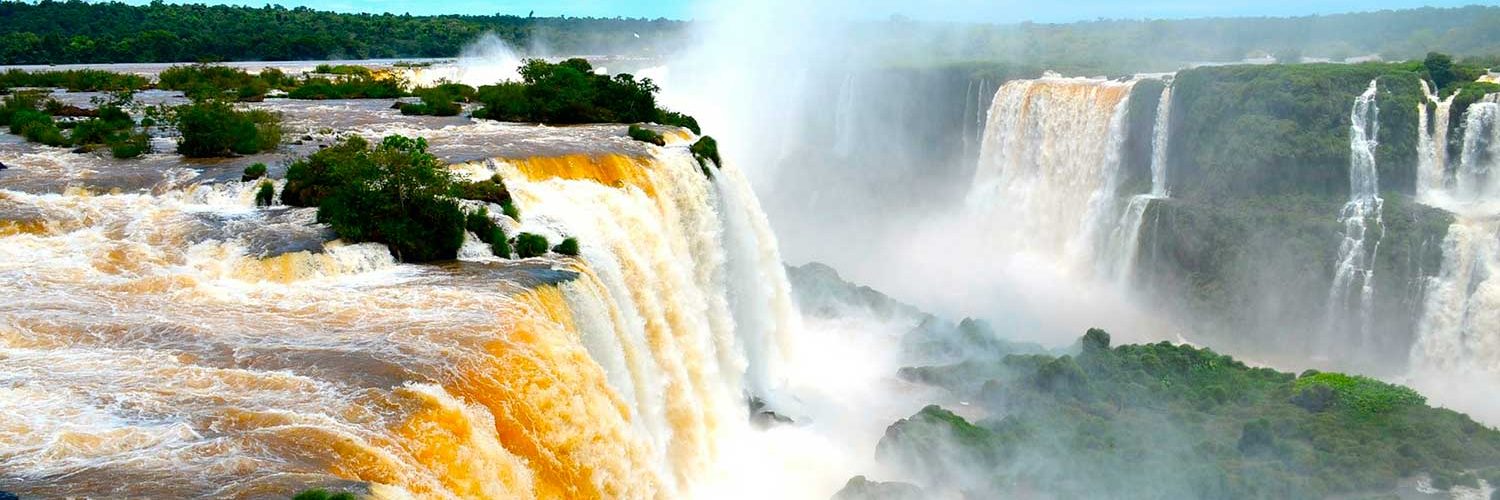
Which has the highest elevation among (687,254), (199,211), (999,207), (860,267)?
(199,211)

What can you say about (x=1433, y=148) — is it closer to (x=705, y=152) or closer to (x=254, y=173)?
(x=705, y=152)

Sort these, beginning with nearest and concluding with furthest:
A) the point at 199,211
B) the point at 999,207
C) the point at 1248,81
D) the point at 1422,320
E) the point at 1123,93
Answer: the point at 199,211 → the point at 1422,320 → the point at 1248,81 → the point at 1123,93 → the point at 999,207

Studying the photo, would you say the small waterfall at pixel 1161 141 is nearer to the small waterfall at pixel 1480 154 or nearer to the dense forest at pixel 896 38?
the small waterfall at pixel 1480 154

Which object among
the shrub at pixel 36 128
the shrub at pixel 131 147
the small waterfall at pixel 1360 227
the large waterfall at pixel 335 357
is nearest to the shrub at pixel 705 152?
the large waterfall at pixel 335 357

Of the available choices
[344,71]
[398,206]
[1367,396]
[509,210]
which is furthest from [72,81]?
[1367,396]

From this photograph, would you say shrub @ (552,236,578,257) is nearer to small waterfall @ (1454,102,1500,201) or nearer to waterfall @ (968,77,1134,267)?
waterfall @ (968,77,1134,267)

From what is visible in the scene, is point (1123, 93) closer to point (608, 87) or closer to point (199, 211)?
point (608, 87)

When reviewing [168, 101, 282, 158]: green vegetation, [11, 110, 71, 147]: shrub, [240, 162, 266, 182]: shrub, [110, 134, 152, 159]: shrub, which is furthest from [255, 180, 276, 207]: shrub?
[11, 110, 71, 147]: shrub

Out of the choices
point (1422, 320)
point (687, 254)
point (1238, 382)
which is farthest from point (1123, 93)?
point (687, 254)
